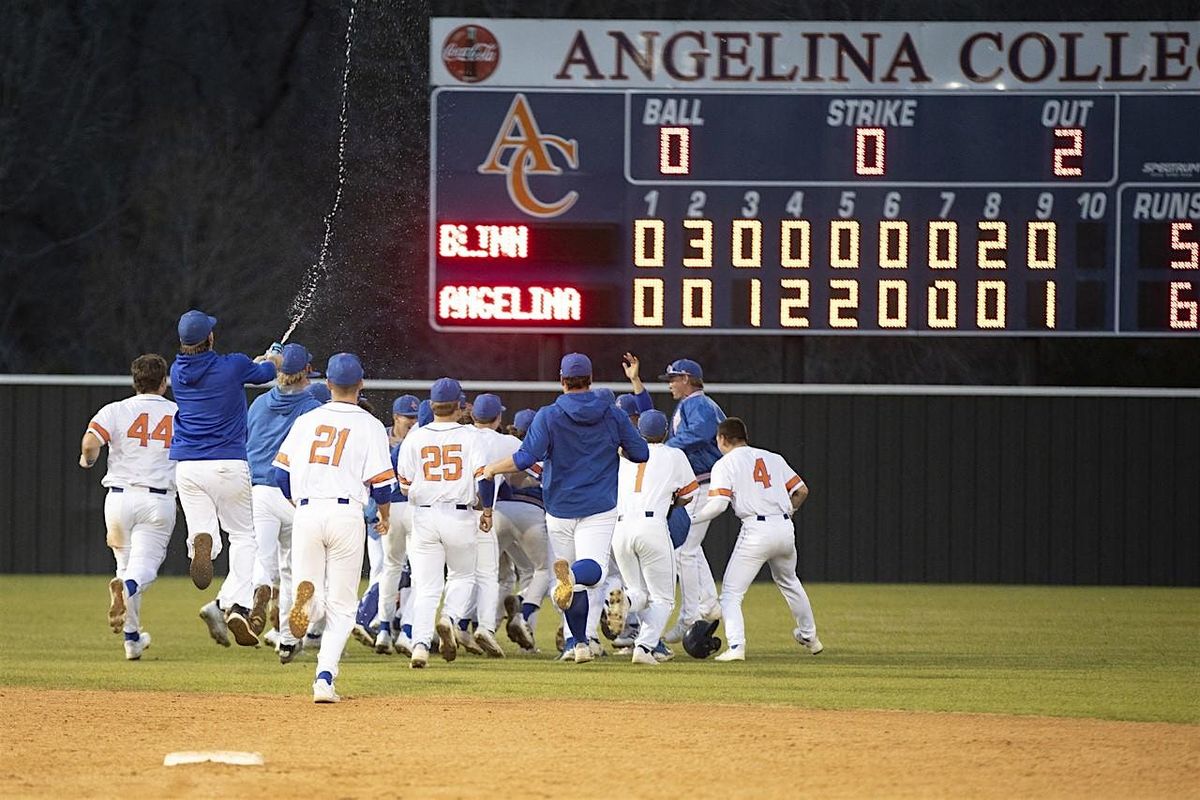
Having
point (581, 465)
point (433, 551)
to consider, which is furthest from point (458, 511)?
point (581, 465)

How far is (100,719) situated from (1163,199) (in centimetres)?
1233

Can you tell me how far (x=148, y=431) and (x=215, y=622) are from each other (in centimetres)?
128

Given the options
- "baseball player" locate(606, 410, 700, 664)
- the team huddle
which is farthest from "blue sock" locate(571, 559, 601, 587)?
"baseball player" locate(606, 410, 700, 664)

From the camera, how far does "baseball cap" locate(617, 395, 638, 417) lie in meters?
13.3

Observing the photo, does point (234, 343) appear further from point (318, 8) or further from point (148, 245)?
point (318, 8)

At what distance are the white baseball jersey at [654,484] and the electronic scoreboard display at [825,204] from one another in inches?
238

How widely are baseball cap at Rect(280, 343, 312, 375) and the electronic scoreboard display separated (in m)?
5.81

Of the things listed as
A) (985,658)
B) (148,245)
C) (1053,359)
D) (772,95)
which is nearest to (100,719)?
(985,658)

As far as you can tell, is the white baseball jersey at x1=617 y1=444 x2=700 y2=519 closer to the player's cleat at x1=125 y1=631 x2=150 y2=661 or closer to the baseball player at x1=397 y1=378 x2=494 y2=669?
the baseball player at x1=397 y1=378 x2=494 y2=669

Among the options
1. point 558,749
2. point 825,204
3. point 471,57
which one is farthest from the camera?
point 471,57

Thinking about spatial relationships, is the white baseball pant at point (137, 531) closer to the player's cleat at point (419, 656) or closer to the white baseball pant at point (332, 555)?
the player's cleat at point (419, 656)

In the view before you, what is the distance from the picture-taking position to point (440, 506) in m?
11.9

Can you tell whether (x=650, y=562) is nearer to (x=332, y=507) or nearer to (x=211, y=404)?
(x=211, y=404)

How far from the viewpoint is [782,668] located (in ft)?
40.0
